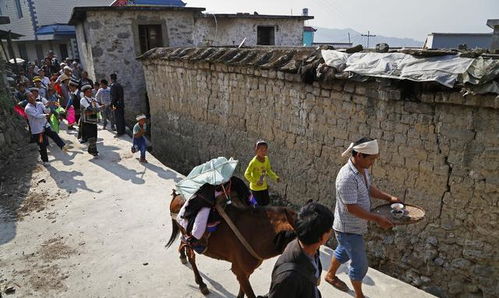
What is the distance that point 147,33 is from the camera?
14.1 m

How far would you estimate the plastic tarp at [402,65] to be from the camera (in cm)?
431

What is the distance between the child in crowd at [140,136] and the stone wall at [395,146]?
1.89m

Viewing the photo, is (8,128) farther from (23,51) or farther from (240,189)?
(23,51)

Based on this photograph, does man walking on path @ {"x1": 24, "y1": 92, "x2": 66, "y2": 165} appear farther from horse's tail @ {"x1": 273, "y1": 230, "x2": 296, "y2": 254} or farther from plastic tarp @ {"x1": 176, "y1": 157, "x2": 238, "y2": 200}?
horse's tail @ {"x1": 273, "y1": 230, "x2": 296, "y2": 254}

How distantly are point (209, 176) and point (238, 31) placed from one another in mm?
14555

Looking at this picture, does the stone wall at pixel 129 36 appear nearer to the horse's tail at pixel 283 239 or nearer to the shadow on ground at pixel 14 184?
the shadow on ground at pixel 14 184

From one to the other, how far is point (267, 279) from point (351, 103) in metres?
3.03

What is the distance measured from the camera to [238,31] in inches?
679

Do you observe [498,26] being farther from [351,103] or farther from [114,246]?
[114,246]

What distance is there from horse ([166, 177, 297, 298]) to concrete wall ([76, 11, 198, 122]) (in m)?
11.4

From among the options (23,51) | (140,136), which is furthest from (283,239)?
(23,51)

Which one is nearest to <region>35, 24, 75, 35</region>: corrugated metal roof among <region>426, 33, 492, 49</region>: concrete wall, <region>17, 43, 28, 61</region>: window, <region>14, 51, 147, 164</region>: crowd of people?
<region>17, 43, 28, 61</region>: window

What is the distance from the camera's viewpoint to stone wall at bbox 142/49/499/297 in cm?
451

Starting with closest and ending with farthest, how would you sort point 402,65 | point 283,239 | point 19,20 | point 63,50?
point 283,239 < point 402,65 < point 63,50 < point 19,20
